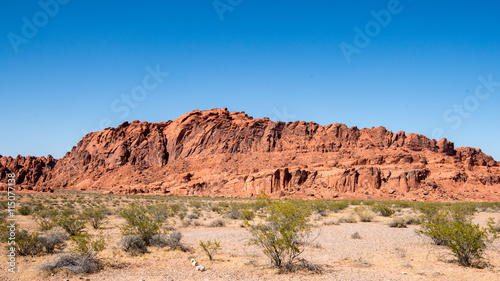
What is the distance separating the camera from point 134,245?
38.7 ft

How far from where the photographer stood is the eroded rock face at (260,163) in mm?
62500

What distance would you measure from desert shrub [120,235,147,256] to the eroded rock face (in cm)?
3985

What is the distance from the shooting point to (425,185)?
6078cm

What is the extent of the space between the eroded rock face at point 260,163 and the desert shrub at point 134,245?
39.9 meters

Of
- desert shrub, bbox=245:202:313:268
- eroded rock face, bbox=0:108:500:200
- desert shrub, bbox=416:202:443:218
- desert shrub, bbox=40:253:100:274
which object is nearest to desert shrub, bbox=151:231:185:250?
desert shrub, bbox=40:253:100:274

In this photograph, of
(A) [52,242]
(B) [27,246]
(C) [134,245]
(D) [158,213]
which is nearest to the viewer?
(B) [27,246]

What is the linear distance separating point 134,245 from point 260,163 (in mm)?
70660

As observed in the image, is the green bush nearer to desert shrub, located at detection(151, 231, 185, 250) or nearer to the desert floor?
the desert floor

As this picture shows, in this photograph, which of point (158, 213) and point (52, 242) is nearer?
point (52, 242)

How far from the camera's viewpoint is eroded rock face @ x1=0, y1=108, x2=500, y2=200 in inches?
2461

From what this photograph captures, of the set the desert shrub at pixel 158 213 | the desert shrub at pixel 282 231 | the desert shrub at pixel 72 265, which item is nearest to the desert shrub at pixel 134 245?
the desert shrub at pixel 72 265

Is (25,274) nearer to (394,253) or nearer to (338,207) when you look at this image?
(394,253)

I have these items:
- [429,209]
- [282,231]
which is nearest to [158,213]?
[282,231]

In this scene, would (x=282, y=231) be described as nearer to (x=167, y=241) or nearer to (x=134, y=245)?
(x=167, y=241)
